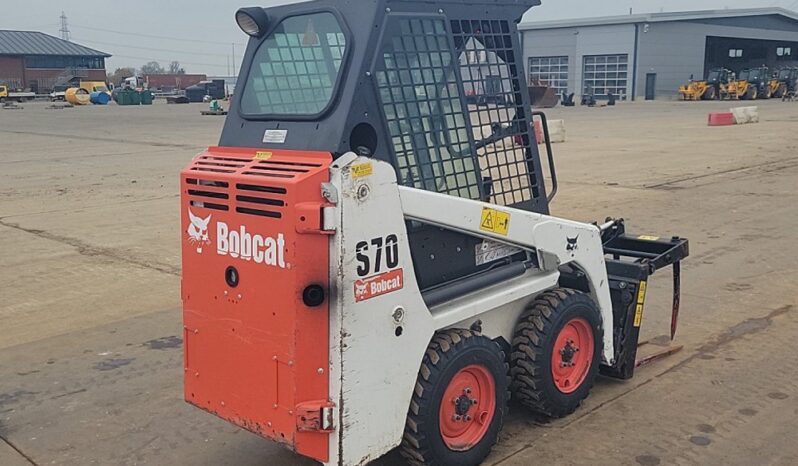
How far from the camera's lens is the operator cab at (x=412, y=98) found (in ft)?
10.8

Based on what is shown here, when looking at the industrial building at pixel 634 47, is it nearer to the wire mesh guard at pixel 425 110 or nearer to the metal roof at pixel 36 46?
the wire mesh guard at pixel 425 110

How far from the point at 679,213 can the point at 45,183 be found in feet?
35.5

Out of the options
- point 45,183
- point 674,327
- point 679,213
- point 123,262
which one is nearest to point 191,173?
point 674,327

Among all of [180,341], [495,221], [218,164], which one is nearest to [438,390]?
[495,221]

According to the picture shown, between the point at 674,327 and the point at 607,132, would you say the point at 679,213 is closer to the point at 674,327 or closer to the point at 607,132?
the point at 674,327

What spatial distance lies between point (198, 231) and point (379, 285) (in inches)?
34.2

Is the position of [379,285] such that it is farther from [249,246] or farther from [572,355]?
[572,355]

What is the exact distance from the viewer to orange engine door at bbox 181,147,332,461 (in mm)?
2967

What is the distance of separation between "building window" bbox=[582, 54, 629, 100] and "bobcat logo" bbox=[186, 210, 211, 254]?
56.0 metres

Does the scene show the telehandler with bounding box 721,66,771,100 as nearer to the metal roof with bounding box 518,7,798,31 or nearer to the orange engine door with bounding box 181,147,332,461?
the metal roof with bounding box 518,7,798,31

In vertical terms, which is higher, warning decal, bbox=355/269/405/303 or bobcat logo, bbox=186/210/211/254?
bobcat logo, bbox=186/210/211/254

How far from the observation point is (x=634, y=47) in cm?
5497

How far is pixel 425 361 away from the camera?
3.39m

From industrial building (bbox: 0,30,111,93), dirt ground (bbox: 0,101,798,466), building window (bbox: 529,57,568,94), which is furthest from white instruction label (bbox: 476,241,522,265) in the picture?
industrial building (bbox: 0,30,111,93)
